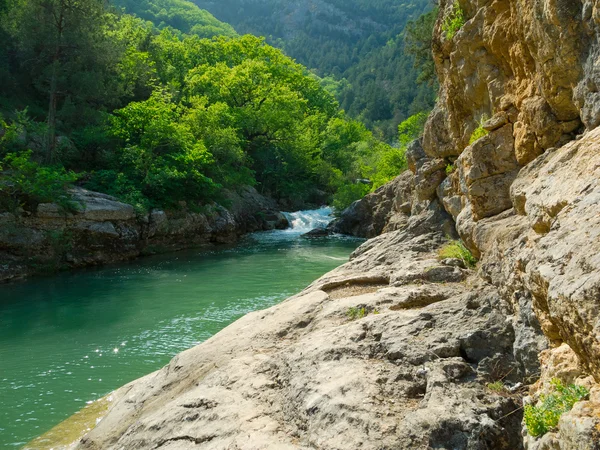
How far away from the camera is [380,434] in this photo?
493 centimetres

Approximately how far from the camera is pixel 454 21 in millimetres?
11992

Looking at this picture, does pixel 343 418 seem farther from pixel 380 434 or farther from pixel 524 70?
pixel 524 70

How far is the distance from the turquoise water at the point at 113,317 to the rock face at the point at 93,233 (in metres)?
1.22

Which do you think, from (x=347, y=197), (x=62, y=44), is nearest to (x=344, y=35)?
(x=347, y=197)

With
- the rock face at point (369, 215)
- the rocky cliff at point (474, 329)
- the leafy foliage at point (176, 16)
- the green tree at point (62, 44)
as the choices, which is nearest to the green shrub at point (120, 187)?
the green tree at point (62, 44)

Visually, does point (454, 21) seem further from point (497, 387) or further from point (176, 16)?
point (176, 16)

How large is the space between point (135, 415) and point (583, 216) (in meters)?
6.11

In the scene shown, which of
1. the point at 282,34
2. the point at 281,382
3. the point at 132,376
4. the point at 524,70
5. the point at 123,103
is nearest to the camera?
the point at 281,382

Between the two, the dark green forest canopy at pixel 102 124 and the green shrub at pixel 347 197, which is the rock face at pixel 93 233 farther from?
the green shrub at pixel 347 197

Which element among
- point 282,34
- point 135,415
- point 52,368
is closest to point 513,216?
point 135,415

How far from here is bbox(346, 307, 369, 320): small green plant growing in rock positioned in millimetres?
7738

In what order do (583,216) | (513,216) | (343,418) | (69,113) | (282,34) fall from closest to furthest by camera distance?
(583,216), (343,418), (513,216), (69,113), (282,34)

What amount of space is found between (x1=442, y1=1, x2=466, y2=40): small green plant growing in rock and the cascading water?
24242 mm

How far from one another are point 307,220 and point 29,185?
67.5ft
